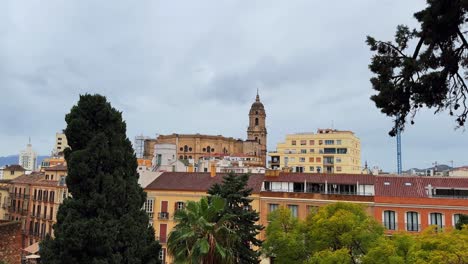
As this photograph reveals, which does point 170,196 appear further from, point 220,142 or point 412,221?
point 220,142

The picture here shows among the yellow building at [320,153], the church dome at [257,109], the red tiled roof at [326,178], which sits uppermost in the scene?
the church dome at [257,109]

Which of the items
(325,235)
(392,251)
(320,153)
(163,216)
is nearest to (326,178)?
(325,235)

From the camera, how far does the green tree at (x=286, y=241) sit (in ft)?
84.3

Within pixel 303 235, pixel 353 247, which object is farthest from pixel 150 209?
pixel 353 247

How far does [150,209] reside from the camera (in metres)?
45.2

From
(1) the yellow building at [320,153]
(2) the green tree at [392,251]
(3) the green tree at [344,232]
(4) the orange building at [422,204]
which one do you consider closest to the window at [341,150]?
(1) the yellow building at [320,153]

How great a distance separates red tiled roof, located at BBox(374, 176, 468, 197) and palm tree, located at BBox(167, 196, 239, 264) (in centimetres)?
2290

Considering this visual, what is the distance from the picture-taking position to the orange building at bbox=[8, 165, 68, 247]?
5353 cm

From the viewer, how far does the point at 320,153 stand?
9769cm

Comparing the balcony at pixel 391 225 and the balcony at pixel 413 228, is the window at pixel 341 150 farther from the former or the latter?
the balcony at pixel 413 228

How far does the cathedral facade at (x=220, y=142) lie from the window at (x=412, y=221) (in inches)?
4200

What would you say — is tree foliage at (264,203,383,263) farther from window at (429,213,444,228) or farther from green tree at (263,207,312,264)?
window at (429,213,444,228)

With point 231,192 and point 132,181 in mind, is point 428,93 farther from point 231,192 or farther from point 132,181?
point 231,192

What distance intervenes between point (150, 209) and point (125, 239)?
94.4ft
